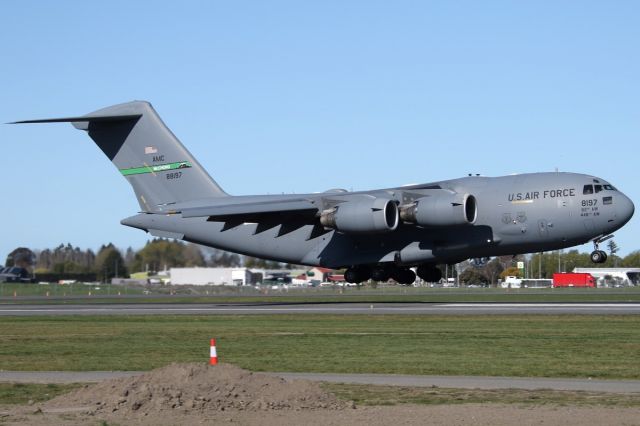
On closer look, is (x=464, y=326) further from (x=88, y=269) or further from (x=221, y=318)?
(x=88, y=269)

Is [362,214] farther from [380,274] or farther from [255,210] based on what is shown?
[255,210]

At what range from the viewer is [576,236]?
37.8 m

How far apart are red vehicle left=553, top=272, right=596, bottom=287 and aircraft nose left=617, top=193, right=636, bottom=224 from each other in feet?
124

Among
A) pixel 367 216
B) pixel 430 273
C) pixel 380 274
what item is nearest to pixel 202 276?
pixel 380 274

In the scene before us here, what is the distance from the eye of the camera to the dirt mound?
1293 centimetres

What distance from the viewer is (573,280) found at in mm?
76938

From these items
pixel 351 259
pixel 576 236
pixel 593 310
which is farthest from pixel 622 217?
pixel 351 259

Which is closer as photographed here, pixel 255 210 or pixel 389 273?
pixel 255 210

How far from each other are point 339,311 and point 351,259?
273 inches

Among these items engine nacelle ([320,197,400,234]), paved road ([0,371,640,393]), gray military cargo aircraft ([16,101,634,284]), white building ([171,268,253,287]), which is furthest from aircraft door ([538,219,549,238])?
white building ([171,268,253,287])

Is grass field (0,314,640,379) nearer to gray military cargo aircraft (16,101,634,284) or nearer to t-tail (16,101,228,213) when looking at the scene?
gray military cargo aircraft (16,101,634,284)

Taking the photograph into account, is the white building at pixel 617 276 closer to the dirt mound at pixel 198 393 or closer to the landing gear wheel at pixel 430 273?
the landing gear wheel at pixel 430 273

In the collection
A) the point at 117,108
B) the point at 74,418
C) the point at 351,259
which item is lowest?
the point at 74,418

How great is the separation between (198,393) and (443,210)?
25672mm
